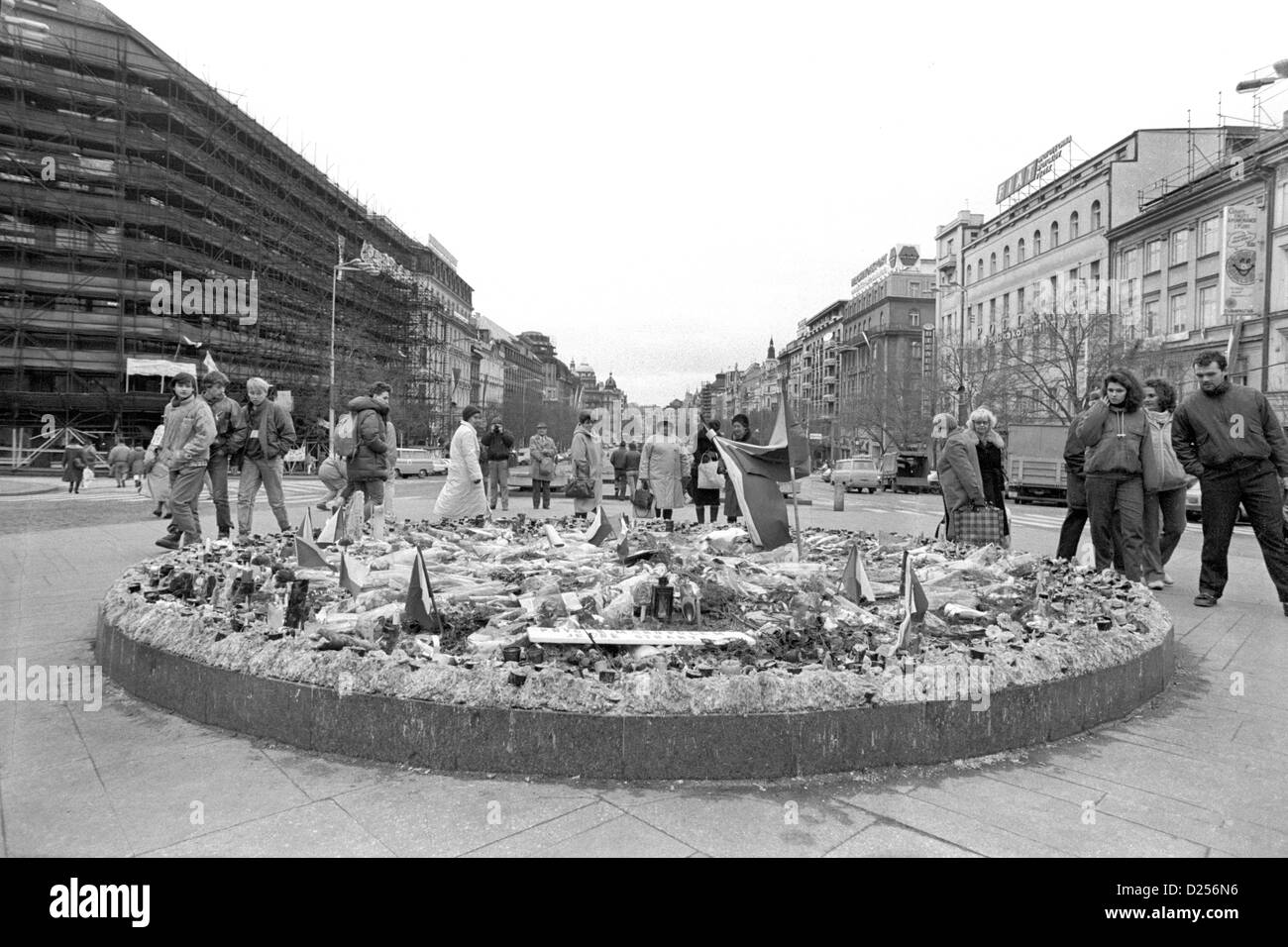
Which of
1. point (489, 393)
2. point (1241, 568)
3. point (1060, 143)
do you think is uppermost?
point (1060, 143)

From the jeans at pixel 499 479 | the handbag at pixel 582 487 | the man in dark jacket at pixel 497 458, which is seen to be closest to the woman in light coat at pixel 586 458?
the handbag at pixel 582 487

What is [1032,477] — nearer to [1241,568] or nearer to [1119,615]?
[1241,568]

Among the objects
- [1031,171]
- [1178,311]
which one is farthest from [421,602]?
[1031,171]

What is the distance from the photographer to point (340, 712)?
11.9 ft

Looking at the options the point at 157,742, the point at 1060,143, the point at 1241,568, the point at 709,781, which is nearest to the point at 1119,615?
the point at 709,781

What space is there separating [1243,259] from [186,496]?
41653 mm

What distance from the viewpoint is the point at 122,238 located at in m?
45.2

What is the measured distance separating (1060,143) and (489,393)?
288ft

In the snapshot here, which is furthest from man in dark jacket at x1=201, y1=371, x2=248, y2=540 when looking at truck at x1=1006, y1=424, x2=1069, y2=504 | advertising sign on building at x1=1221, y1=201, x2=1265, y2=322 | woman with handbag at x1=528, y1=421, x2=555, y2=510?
advertising sign on building at x1=1221, y1=201, x2=1265, y2=322

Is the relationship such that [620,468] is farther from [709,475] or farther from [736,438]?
[736,438]

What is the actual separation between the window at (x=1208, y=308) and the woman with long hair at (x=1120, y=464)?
39721 mm

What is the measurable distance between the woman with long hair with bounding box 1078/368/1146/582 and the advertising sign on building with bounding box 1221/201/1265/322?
119 ft

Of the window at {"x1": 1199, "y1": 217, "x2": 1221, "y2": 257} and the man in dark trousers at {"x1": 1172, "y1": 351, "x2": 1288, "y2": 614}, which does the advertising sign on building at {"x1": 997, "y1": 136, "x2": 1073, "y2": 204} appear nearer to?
the window at {"x1": 1199, "y1": 217, "x2": 1221, "y2": 257}
